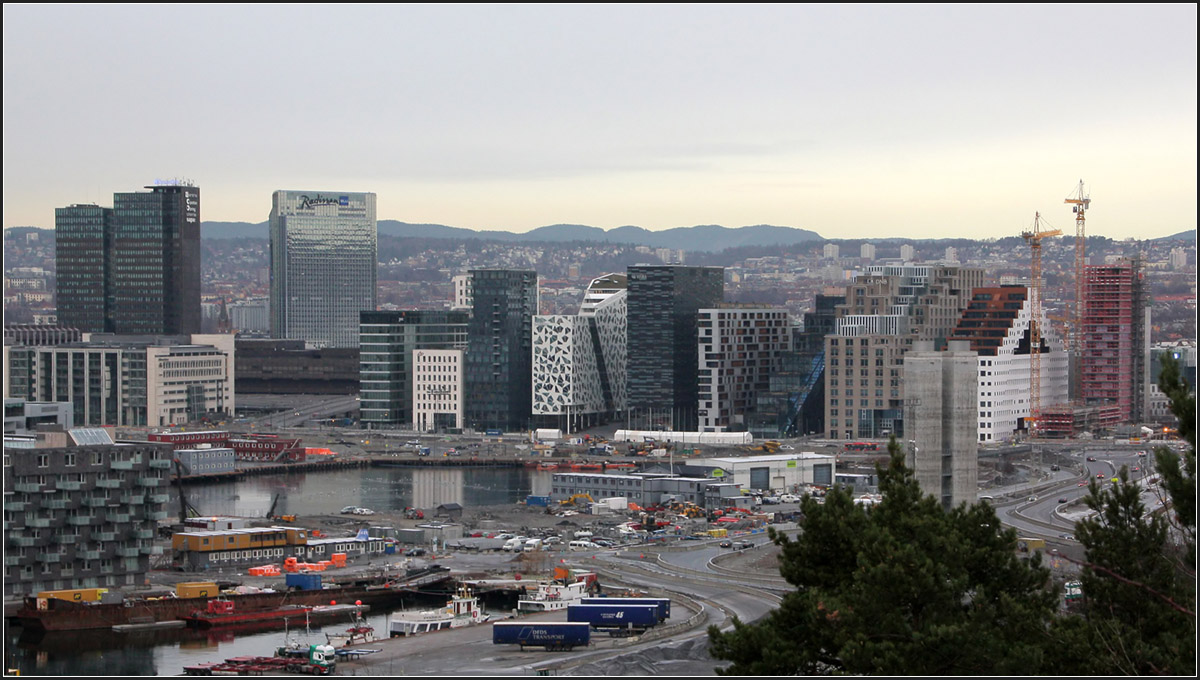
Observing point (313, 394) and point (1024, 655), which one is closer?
point (1024, 655)

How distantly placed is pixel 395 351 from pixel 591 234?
411 ft

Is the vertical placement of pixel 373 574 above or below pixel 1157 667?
below

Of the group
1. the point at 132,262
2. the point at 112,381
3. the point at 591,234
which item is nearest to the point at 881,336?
the point at 112,381

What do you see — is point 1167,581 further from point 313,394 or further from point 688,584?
point 313,394

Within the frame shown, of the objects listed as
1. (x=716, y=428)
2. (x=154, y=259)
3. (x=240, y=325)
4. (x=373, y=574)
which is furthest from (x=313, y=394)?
(x=240, y=325)

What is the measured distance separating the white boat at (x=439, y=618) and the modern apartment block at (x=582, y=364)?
3019 cm

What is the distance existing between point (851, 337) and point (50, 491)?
28816mm

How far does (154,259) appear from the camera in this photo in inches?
2881

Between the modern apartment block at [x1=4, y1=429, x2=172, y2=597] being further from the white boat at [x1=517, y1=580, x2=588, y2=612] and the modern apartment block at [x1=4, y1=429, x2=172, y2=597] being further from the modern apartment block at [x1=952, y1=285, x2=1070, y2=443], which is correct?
the modern apartment block at [x1=952, y1=285, x2=1070, y2=443]

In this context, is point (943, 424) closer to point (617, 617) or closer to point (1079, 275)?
point (617, 617)

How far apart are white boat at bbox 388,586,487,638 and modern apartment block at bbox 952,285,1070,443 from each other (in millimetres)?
27851

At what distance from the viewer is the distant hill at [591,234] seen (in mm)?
171250

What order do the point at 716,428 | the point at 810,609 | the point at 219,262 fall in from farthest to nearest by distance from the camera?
the point at 219,262 → the point at 716,428 → the point at 810,609

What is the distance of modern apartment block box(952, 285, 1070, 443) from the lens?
49438 mm
